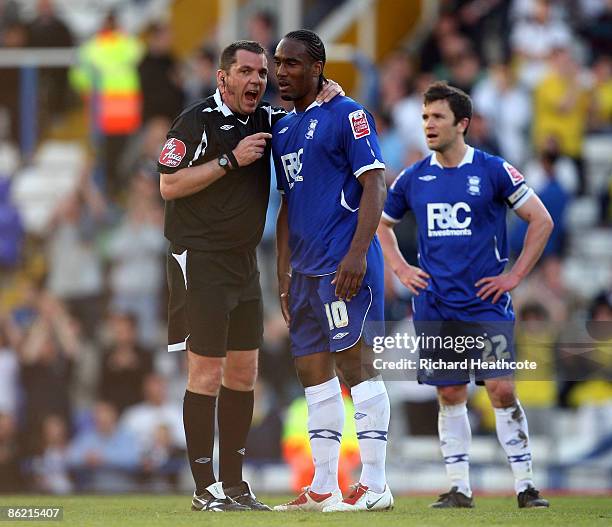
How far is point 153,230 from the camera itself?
15734mm

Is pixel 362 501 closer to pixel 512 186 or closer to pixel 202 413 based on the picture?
pixel 202 413

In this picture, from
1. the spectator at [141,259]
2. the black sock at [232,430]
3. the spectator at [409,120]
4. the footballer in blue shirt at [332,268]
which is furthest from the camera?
the spectator at [141,259]

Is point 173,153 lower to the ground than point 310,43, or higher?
lower

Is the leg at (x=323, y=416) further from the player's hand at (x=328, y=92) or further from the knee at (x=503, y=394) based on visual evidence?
the player's hand at (x=328, y=92)

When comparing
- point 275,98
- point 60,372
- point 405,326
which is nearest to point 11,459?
point 60,372

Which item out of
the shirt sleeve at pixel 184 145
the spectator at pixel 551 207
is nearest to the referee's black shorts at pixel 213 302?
the shirt sleeve at pixel 184 145

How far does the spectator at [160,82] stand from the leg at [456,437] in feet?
25.8

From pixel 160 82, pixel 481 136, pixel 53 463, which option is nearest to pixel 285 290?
pixel 53 463

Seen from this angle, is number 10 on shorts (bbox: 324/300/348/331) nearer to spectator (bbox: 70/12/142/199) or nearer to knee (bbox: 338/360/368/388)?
knee (bbox: 338/360/368/388)

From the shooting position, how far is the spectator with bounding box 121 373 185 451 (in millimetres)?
14344

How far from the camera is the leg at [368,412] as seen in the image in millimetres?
8055

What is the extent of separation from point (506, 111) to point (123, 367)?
4754mm

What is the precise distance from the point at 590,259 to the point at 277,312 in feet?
10.7

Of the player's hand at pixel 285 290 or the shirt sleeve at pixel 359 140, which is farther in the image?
the player's hand at pixel 285 290
